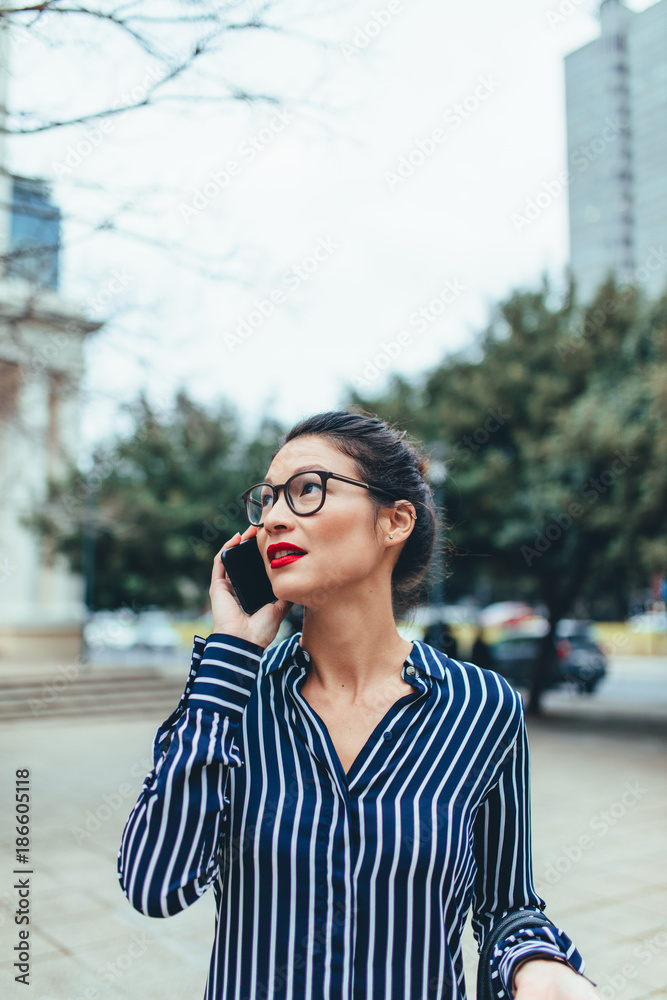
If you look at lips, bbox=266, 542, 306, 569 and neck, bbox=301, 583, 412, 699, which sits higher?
lips, bbox=266, 542, 306, 569

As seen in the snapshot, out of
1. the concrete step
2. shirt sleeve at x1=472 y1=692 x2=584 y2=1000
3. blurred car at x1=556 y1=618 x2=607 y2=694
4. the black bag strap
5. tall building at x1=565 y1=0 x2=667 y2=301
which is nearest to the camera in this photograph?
the black bag strap

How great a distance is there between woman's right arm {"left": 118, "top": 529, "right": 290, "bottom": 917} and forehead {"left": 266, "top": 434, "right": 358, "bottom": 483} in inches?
12.6

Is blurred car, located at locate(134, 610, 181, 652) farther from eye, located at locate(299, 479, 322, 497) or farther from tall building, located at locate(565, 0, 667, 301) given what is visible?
eye, located at locate(299, 479, 322, 497)

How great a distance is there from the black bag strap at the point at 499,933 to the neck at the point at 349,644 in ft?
1.43

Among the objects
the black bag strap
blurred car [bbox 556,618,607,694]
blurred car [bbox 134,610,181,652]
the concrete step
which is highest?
the black bag strap

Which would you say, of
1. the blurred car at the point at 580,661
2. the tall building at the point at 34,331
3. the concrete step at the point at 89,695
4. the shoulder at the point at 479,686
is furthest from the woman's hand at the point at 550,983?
the blurred car at the point at 580,661

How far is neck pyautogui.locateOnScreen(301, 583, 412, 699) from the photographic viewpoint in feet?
4.94

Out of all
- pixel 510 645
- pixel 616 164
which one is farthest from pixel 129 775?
pixel 510 645

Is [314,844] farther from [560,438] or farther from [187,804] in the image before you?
[560,438]

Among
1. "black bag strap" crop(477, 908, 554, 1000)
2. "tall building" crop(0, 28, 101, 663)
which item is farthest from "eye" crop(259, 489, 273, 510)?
"tall building" crop(0, 28, 101, 663)

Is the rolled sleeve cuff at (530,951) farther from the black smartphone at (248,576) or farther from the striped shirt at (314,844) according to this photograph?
the black smartphone at (248,576)

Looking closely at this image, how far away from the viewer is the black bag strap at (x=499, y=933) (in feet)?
4.44

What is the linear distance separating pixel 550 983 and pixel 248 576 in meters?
0.79

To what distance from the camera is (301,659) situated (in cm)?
154
